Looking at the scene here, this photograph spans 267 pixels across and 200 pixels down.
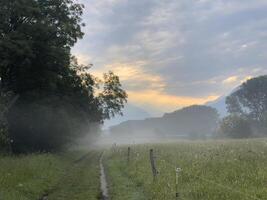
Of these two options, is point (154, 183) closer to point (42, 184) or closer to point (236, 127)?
point (42, 184)

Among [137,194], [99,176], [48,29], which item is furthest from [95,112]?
[137,194]

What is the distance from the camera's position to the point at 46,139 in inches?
2461

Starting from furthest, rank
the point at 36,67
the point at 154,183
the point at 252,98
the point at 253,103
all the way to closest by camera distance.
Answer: the point at 253,103, the point at 252,98, the point at 36,67, the point at 154,183

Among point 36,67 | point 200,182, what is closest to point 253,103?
point 36,67

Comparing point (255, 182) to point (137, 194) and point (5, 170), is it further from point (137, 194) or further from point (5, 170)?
point (5, 170)

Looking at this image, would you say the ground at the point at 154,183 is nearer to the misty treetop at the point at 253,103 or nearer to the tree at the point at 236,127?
the tree at the point at 236,127

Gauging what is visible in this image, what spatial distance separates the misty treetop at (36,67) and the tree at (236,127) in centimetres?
7545

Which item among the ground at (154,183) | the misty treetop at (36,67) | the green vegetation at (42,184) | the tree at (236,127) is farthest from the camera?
the tree at (236,127)

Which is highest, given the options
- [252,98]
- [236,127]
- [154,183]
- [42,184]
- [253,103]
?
[252,98]

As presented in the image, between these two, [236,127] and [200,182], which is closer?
[200,182]

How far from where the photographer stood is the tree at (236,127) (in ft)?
429

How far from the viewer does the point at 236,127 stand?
132 m

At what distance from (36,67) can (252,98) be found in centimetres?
12640

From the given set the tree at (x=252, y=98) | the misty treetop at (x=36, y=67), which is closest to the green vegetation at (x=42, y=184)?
the misty treetop at (x=36, y=67)
